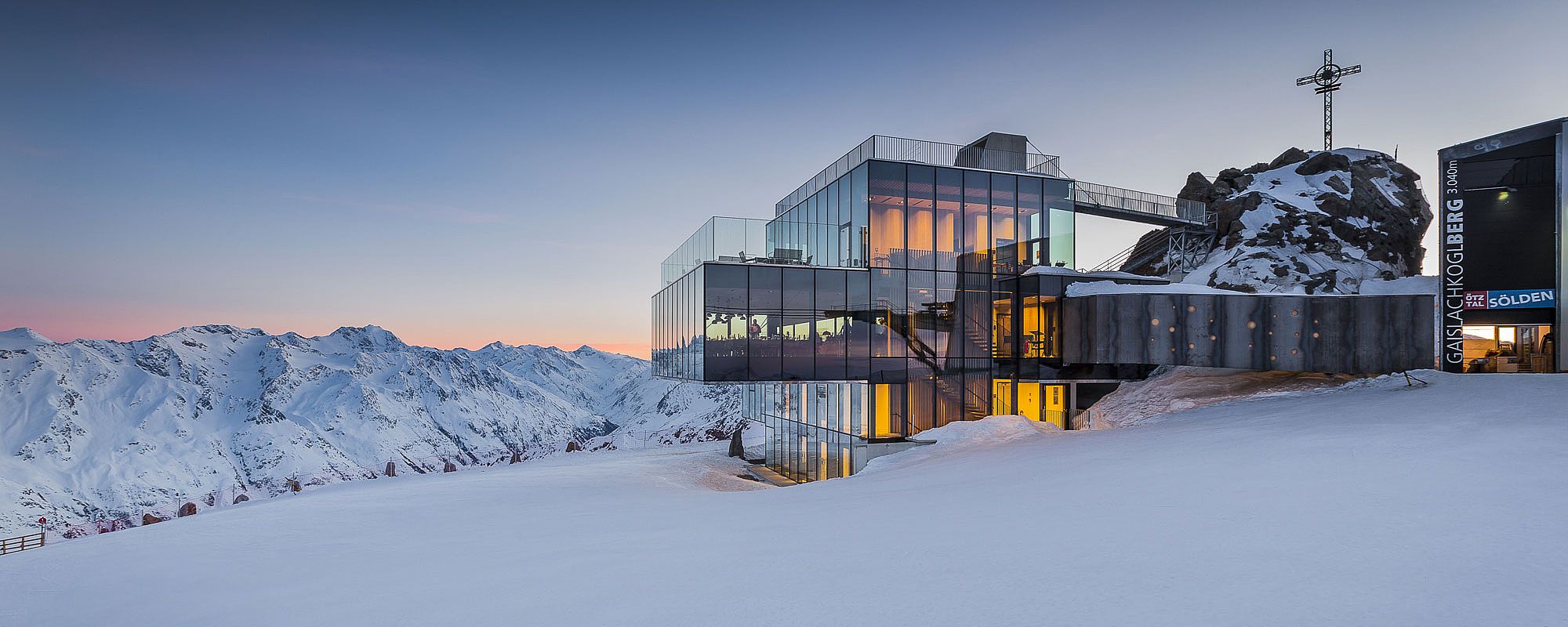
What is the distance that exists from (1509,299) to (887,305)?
70.0ft

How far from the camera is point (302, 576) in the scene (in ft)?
30.6

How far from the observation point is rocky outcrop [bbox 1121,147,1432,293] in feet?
147

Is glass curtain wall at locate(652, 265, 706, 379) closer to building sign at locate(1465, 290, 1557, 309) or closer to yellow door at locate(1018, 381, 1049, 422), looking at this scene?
yellow door at locate(1018, 381, 1049, 422)

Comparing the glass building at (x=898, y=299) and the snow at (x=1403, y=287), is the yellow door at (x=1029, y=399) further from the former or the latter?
the snow at (x=1403, y=287)

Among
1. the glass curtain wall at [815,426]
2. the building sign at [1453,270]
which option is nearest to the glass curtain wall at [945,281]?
the glass curtain wall at [815,426]

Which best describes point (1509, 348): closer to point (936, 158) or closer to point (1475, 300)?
Answer: point (1475, 300)

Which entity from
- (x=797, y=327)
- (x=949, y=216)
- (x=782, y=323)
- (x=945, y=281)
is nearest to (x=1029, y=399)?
(x=945, y=281)

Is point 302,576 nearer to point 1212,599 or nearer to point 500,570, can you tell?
point 500,570

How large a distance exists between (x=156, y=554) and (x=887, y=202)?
2207 centimetres

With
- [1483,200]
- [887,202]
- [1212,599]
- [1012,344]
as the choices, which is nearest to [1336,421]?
[1212,599]

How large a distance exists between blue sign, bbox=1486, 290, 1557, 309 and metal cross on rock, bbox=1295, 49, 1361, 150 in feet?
123

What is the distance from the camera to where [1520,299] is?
76.6 ft

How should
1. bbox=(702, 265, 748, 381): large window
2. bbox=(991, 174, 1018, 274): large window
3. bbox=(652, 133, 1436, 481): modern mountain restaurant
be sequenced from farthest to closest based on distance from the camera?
bbox=(991, 174, 1018, 274): large window → bbox=(702, 265, 748, 381): large window → bbox=(652, 133, 1436, 481): modern mountain restaurant

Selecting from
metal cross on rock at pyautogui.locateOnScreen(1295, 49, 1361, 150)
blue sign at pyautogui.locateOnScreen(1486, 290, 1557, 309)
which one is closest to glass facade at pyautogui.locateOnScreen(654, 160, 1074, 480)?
blue sign at pyautogui.locateOnScreen(1486, 290, 1557, 309)
